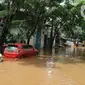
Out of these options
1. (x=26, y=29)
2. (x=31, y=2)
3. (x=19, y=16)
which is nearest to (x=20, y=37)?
(x=26, y=29)

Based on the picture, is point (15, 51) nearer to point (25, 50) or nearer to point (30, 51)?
point (25, 50)

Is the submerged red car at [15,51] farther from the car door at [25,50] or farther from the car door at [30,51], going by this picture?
the car door at [30,51]

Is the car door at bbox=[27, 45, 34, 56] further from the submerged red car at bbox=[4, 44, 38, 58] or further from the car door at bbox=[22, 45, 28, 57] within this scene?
the submerged red car at bbox=[4, 44, 38, 58]

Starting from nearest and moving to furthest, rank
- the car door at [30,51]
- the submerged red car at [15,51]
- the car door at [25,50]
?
the submerged red car at [15,51] → the car door at [25,50] → the car door at [30,51]

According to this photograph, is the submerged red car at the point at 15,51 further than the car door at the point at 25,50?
No

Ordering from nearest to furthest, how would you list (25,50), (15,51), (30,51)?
1. (15,51)
2. (25,50)
3. (30,51)

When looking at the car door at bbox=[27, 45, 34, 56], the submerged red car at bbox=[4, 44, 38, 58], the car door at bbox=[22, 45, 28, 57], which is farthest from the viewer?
the car door at bbox=[27, 45, 34, 56]

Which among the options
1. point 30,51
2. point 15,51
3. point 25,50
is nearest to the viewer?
point 15,51

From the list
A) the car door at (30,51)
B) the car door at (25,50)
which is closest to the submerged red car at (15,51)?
the car door at (25,50)

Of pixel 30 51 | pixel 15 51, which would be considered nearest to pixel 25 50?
pixel 30 51

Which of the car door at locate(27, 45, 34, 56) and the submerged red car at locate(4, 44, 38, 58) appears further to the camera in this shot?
the car door at locate(27, 45, 34, 56)

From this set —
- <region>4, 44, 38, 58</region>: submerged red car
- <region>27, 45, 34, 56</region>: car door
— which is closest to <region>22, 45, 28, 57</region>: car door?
<region>4, 44, 38, 58</region>: submerged red car

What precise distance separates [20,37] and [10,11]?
10045 mm

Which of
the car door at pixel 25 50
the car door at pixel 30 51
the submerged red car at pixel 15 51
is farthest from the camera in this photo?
the car door at pixel 30 51
